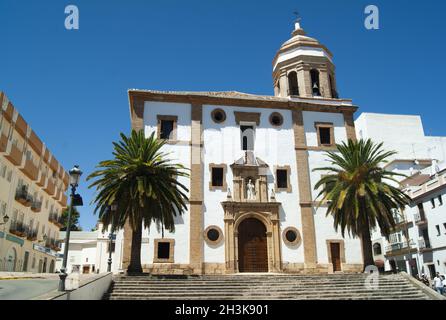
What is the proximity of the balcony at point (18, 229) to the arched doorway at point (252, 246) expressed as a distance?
17.7 meters

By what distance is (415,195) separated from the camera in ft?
123

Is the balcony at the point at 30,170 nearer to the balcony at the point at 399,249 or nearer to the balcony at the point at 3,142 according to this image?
the balcony at the point at 3,142

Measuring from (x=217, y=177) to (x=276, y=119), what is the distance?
6448 millimetres

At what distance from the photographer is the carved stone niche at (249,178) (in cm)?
2697

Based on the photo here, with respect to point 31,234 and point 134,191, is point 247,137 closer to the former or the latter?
point 134,191

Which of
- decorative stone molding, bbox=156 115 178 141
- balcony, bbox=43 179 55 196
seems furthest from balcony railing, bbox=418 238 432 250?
balcony, bbox=43 179 55 196

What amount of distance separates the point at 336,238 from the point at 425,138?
31255mm

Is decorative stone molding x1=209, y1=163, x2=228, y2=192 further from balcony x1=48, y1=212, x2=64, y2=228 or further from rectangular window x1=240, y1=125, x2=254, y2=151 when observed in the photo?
balcony x1=48, y1=212, x2=64, y2=228

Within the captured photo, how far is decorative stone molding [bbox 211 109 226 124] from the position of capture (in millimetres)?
28922

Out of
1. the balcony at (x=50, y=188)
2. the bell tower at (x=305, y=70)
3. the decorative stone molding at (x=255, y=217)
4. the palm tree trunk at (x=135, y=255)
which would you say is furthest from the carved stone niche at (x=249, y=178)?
the balcony at (x=50, y=188)

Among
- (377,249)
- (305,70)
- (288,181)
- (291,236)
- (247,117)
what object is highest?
(305,70)

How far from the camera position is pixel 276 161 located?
28.4 metres

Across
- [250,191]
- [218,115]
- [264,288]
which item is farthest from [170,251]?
[218,115]

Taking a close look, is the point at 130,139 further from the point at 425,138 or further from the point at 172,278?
the point at 425,138
